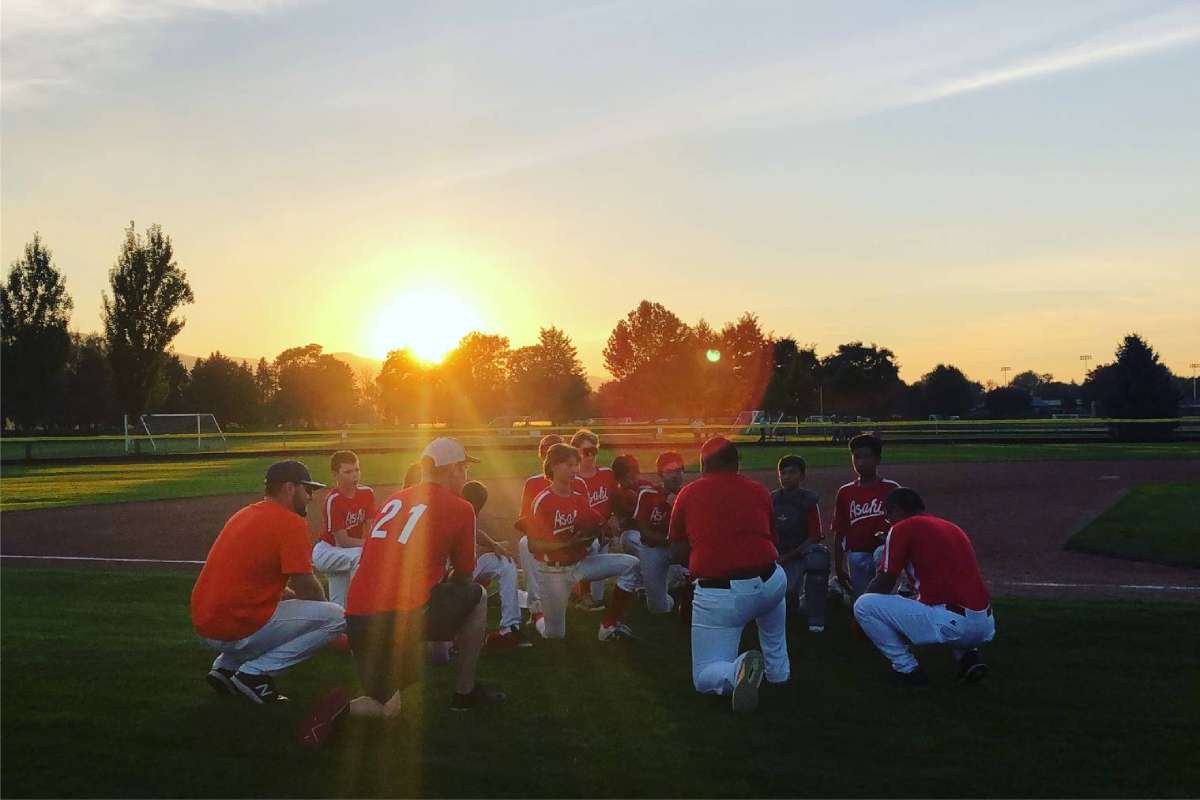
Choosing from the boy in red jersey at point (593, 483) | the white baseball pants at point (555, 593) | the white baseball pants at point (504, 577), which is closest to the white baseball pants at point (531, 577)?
the white baseball pants at point (504, 577)

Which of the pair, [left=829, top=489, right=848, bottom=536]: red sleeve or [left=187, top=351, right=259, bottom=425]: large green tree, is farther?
[left=187, top=351, right=259, bottom=425]: large green tree

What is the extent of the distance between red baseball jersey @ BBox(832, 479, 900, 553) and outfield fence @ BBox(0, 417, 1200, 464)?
3580 cm

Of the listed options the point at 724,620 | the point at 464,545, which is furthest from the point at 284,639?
the point at 724,620

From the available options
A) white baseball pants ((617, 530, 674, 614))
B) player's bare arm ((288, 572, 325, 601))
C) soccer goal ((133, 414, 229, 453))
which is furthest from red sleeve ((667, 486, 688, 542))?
soccer goal ((133, 414, 229, 453))

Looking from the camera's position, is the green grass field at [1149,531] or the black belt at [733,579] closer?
the black belt at [733,579]

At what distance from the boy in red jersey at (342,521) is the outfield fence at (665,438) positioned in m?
36.1

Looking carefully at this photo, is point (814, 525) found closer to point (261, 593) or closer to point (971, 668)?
point (971, 668)

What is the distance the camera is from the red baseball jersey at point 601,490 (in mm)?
11047

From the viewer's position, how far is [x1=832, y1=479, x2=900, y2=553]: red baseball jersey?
990cm

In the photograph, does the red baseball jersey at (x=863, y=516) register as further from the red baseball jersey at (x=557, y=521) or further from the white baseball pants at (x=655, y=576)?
the red baseball jersey at (x=557, y=521)

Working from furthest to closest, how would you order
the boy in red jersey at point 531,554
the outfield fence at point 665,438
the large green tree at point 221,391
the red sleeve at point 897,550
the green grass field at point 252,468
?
the large green tree at point 221,391 < the outfield fence at point 665,438 < the green grass field at point 252,468 < the boy in red jersey at point 531,554 < the red sleeve at point 897,550

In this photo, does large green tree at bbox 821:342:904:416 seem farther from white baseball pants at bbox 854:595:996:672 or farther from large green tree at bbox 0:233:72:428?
white baseball pants at bbox 854:595:996:672

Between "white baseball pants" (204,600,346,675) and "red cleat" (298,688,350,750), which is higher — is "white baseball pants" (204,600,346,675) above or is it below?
above

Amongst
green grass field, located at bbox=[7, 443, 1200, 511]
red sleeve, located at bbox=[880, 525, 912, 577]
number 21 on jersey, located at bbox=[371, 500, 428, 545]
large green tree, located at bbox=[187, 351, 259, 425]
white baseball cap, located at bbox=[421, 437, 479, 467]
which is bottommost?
green grass field, located at bbox=[7, 443, 1200, 511]
